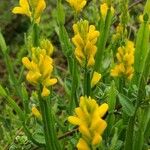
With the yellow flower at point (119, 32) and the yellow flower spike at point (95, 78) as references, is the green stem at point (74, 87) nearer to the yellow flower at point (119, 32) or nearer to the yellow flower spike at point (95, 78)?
the yellow flower spike at point (95, 78)

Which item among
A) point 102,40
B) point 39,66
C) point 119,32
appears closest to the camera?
point 39,66

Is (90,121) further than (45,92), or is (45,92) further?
(45,92)

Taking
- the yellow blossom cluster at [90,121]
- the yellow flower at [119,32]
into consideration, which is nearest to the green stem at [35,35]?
the yellow flower at [119,32]

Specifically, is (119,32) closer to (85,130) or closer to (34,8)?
(34,8)

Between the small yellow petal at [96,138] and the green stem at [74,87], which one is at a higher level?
the small yellow petal at [96,138]

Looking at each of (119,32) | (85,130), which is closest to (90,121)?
(85,130)

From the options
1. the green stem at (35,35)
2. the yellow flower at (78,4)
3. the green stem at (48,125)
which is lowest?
the green stem at (48,125)

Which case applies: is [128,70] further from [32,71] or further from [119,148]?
[32,71]

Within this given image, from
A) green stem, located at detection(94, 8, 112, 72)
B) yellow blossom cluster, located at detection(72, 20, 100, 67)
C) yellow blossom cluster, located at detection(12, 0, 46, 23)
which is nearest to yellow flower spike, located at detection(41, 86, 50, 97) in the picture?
yellow blossom cluster, located at detection(72, 20, 100, 67)

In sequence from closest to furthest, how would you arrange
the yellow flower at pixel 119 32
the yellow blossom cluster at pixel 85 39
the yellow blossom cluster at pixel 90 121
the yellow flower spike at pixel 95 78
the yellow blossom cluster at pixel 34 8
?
the yellow blossom cluster at pixel 90 121 < the yellow blossom cluster at pixel 85 39 < the yellow blossom cluster at pixel 34 8 < the yellow flower spike at pixel 95 78 < the yellow flower at pixel 119 32

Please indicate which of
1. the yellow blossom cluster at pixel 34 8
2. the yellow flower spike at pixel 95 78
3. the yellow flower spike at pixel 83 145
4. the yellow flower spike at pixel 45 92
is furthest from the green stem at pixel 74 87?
the yellow flower spike at pixel 83 145

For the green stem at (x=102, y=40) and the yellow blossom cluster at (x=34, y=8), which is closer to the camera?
the yellow blossom cluster at (x=34, y=8)

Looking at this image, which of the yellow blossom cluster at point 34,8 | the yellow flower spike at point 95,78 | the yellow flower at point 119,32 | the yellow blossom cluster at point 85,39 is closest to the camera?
the yellow blossom cluster at point 85,39
